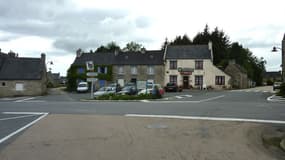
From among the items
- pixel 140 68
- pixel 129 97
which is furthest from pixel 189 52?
pixel 129 97

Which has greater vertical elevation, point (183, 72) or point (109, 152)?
point (183, 72)

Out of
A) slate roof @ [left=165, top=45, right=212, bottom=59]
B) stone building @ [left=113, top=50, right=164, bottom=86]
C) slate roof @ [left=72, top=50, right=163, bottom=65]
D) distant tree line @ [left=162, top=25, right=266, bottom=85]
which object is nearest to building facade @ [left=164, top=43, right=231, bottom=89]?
slate roof @ [left=165, top=45, right=212, bottom=59]

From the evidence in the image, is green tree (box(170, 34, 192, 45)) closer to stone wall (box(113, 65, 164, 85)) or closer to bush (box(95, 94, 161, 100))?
stone wall (box(113, 65, 164, 85))

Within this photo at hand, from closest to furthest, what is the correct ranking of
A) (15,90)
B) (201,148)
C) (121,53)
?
(201,148)
(15,90)
(121,53)

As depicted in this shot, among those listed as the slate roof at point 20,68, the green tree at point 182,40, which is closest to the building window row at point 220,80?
the green tree at point 182,40

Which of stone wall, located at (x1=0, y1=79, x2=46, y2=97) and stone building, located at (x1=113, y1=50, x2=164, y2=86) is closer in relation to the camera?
stone wall, located at (x1=0, y1=79, x2=46, y2=97)

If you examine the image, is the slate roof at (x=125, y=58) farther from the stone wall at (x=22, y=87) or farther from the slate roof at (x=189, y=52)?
the stone wall at (x=22, y=87)

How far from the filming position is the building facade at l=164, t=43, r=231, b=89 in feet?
155

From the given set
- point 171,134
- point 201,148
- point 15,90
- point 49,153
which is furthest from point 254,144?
point 15,90

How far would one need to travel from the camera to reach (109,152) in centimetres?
630

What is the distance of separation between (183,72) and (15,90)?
25.9m

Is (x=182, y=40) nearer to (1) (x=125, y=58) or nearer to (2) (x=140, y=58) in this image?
(2) (x=140, y=58)

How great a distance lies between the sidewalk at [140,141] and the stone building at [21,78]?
32636 millimetres

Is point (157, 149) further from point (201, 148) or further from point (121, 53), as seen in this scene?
point (121, 53)
